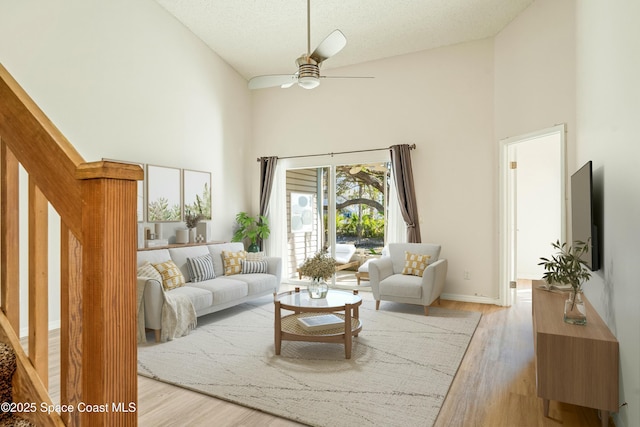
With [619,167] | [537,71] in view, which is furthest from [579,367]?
[537,71]

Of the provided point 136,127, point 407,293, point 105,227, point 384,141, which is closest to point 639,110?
point 105,227

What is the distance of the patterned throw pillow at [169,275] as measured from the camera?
423 centimetres

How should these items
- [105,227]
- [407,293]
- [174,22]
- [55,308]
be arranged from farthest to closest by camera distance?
1. [174,22]
2. [407,293]
3. [55,308]
4. [105,227]

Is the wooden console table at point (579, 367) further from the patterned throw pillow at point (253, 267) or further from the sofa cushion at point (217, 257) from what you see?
the sofa cushion at point (217, 257)

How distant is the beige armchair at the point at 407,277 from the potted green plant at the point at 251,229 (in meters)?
2.37

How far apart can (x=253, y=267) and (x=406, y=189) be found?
2.50 meters

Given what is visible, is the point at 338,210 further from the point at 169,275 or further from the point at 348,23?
the point at 169,275

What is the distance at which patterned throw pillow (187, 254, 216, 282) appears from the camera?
4.75m

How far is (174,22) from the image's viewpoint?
557 centimetres

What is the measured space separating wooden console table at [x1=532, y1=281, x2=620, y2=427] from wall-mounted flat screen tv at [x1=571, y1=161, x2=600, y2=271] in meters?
0.62

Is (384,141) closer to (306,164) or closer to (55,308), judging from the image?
(306,164)

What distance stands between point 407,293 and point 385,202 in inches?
70.9

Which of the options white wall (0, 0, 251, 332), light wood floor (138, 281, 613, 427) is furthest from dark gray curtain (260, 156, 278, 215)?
light wood floor (138, 281, 613, 427)

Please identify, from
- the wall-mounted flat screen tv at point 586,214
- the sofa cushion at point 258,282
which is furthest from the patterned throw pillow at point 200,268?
the wall-mounted flat screen tv at point 586,214
